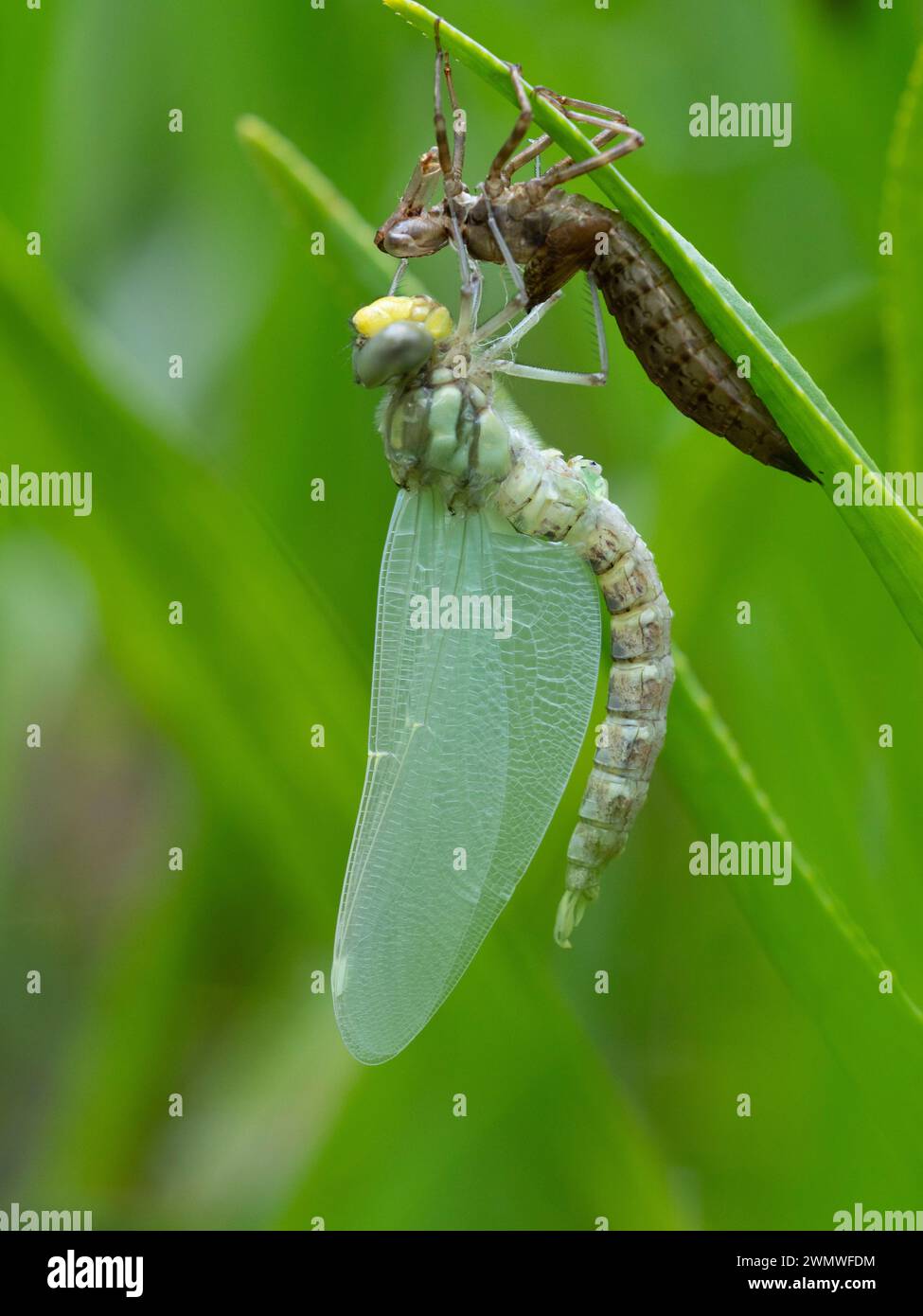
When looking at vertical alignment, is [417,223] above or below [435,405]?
above

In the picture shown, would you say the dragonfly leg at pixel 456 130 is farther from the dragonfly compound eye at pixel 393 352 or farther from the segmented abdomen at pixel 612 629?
the segmented abdomen at pixel 612 629

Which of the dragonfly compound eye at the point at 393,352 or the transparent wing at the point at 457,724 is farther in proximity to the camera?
the transparent wing at the point at 457,724

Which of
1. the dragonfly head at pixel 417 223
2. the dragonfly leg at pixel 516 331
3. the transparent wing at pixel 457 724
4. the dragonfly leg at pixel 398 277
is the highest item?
the dragonfly head at pixel 417 223

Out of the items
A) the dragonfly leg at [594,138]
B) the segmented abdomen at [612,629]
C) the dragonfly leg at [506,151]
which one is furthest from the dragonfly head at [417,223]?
the segmented abdomen at [612,629]

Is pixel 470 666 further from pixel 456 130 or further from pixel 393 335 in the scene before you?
pixel 456 130

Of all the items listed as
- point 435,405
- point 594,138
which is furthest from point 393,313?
point 594,138

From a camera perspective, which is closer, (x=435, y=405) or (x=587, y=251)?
(x=587, y=251)

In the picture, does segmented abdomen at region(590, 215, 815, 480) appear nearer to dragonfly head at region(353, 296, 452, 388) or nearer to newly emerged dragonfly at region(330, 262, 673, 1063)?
newly emerged dragonfly at region(330, 262, 673, 1063)

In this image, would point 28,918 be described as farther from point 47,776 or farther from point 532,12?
point 532,12
